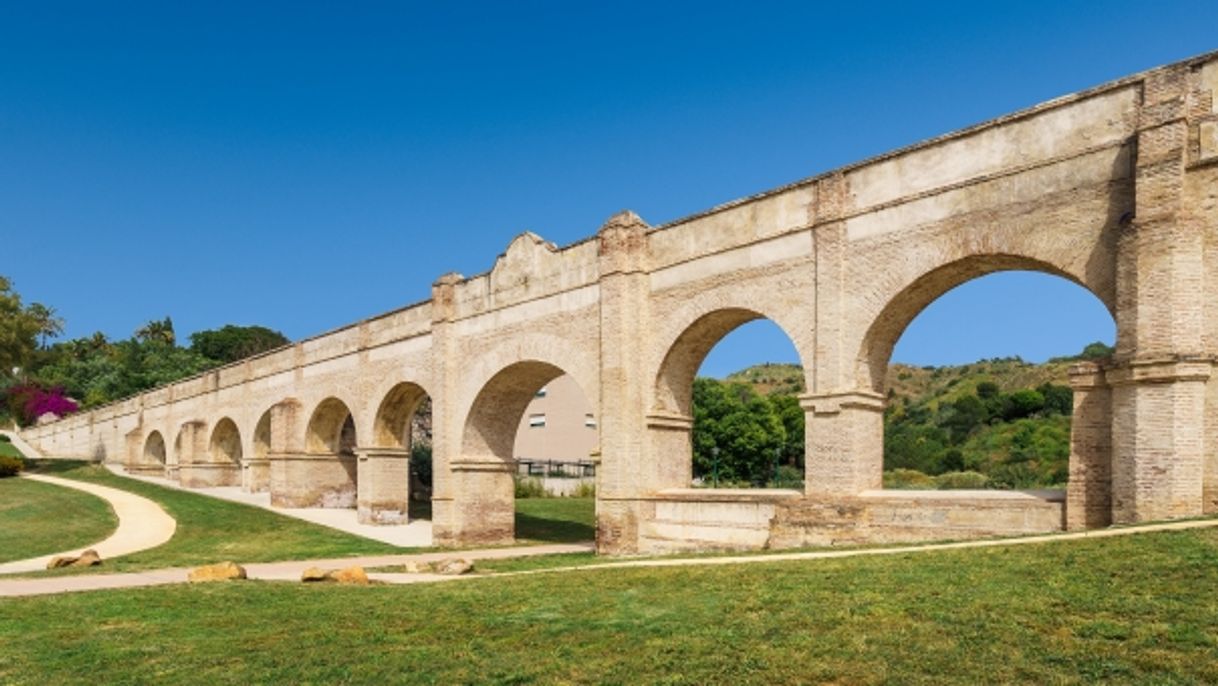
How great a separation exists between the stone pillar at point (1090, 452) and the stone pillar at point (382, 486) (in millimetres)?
17509

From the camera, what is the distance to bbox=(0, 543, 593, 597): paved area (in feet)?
38.9

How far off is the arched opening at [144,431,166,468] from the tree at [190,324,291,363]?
3354 centimetres

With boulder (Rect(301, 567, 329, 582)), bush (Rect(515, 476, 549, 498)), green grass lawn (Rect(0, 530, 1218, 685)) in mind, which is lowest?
bush (Rect(515, 476, 549, 498))

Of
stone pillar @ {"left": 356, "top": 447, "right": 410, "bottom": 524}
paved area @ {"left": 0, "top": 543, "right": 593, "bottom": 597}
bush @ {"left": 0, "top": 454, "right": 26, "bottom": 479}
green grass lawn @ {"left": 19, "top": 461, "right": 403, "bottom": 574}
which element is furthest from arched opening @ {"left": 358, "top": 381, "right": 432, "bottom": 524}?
bush @ {"left": 0, "top": 454, "right": 26, "bottom": 479}

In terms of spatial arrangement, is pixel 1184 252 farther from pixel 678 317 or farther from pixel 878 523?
pixel 678 317

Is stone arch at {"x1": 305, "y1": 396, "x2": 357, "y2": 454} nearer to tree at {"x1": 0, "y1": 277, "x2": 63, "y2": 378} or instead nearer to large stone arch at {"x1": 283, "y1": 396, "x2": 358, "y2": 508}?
large stone arch at {"x1": 283, "y1": 396, "x2": 358, "y2": 508}

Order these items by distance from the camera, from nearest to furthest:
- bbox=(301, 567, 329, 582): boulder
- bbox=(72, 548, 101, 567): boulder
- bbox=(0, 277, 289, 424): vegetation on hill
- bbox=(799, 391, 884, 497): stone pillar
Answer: bbox=(301, 567, 329, 582): boulder → bbox=(799, 391, 884, 497): stone pillar → bbox=(72, 548, 101, 567): boulder → bbox=(0, 277, 289, 424): vegetation on hill

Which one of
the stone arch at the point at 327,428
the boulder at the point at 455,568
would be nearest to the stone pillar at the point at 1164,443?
the boulder at the point at 455,568

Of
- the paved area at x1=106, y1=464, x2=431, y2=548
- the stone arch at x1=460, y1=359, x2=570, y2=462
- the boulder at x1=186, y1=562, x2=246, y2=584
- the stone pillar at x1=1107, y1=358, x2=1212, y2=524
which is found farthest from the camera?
the paved area at x1=106, y1=464, x2=431, y2=548

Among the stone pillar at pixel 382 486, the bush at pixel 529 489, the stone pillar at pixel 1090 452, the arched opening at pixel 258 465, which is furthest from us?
the bush at pixel 529 489

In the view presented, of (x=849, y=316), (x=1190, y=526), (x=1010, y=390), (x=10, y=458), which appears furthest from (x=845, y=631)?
(x=1010, y=390)

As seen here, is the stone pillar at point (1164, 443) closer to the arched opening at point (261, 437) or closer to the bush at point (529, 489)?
the bush at point (529, 489)

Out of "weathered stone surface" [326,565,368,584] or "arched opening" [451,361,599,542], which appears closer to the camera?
"weathered stone surface" [326,565,368,584]

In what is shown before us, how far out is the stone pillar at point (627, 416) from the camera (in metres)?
16.0
